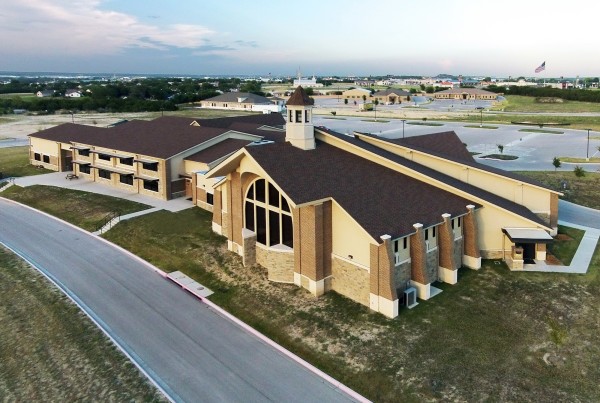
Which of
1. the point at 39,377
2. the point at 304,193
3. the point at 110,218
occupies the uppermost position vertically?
the point at 304,193

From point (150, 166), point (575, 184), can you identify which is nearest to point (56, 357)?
point (150, 166)

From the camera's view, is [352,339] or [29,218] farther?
[29,218]

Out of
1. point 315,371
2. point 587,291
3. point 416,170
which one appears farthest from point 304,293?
point 587,291

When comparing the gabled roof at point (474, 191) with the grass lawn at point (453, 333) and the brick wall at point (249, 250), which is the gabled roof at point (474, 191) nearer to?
the grass lawn at point (453, 333)

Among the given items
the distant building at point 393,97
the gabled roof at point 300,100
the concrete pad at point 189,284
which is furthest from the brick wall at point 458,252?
the distant building at point 393,97

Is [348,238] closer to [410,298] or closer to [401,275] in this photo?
[401,275]

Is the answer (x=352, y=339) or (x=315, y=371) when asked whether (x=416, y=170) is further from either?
(x=315, y=371)

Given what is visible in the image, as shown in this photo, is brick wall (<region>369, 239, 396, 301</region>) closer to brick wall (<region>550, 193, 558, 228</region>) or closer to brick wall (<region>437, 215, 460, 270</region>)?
brick wall (<region>437, 215, 460, 270</region>)

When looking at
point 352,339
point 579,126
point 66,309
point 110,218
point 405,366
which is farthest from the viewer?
point 579,126
